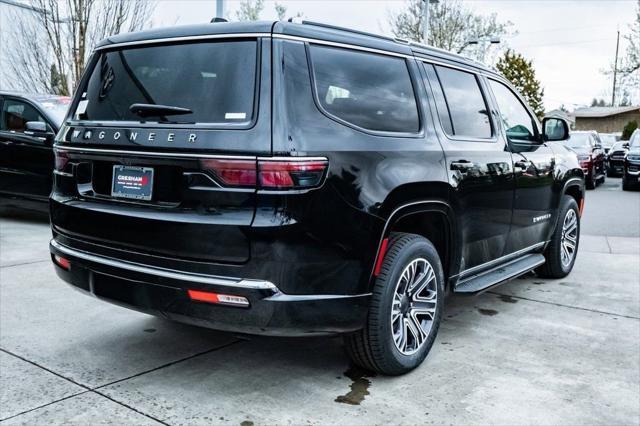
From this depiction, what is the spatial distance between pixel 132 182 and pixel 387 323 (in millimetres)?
1538

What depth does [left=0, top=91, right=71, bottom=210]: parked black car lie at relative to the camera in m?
8.58

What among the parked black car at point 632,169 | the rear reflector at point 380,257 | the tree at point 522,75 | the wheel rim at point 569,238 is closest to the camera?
the rear reflector at point 380,257

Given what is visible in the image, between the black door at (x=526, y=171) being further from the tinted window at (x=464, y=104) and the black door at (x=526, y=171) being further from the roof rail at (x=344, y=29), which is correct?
the roof rail at (x=344, y=29)

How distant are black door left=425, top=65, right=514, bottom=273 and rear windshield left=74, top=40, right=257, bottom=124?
150 cm

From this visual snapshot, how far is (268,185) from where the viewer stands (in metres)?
2.94

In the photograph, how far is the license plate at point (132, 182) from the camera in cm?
322

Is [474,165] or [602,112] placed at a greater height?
[602,112]

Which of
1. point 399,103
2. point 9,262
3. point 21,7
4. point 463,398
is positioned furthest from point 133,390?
point 21,7

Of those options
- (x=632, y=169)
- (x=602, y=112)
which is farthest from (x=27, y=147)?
(x=602, y=112)

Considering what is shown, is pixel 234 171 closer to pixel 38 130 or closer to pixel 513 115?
pixel 513 115

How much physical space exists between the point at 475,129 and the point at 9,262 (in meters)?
4.71

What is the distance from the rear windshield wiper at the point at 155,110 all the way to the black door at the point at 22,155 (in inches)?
228

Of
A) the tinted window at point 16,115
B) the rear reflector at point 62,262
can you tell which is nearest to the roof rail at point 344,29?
the rear reflector at point 62,262

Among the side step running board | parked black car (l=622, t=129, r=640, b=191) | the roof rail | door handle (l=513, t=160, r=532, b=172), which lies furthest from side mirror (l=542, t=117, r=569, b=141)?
parked black car (l=622, t=129, r=640, b=191)
